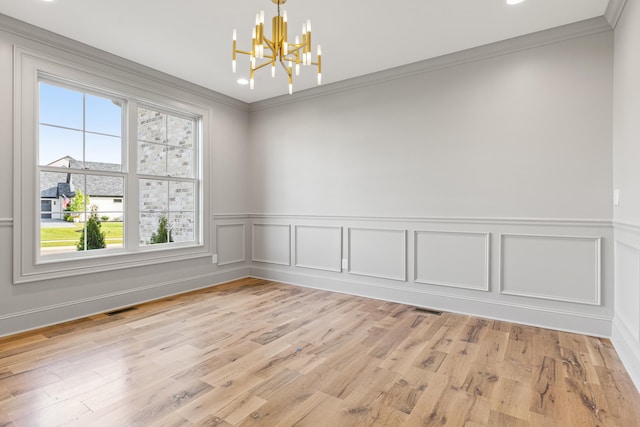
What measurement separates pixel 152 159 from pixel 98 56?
1122mm

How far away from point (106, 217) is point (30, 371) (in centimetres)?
168

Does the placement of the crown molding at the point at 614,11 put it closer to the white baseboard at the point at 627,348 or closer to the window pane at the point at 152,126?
the white baseboard at the point at 627,348

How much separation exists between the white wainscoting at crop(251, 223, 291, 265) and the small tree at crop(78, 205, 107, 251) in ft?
6.58

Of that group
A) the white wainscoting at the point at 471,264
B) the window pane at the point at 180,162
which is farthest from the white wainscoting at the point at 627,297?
the window pane at the point at 180,162

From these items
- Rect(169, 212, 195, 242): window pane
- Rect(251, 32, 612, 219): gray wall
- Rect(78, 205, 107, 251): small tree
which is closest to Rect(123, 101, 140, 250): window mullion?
Rect(78, 205, 107, 251): small tree

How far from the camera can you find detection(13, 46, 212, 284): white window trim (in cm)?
277

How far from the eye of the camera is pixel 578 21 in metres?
2.74

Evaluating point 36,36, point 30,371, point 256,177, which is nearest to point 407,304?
point 256,177

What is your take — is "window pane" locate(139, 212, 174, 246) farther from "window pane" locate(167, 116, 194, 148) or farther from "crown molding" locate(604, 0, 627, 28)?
"crown molding" locate(604, 0, 627, 28)

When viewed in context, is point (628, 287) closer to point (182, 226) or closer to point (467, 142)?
point (467, 142)

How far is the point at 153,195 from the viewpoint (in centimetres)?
388

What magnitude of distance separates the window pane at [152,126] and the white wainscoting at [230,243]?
1.34 meters

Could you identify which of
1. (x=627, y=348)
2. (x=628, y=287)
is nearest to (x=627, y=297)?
(x=628, y=287)

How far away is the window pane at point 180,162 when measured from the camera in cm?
406
